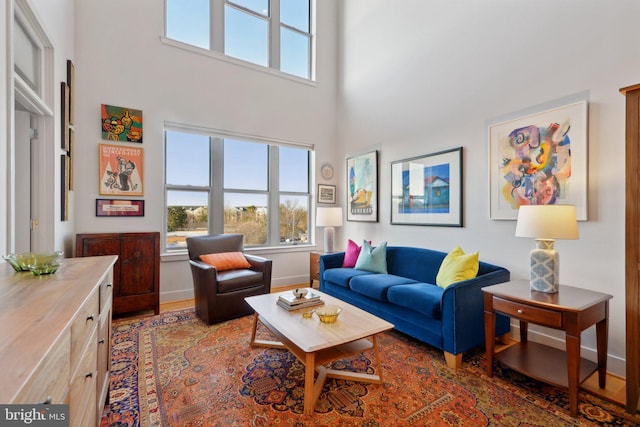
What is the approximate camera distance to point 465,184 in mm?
3145

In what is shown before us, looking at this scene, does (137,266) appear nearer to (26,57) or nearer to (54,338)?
(26,57)

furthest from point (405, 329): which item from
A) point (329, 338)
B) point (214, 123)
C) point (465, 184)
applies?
point (214, 123)

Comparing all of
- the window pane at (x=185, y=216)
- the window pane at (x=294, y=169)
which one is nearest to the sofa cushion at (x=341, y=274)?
the window pane at (x=294, y=169)

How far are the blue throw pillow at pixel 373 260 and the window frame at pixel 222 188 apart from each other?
152 centimetres

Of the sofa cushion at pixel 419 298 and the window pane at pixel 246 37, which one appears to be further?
the window pane at pixel 246 37

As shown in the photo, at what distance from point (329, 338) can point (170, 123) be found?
3462 mm

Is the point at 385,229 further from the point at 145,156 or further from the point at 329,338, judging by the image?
the point at 145,156

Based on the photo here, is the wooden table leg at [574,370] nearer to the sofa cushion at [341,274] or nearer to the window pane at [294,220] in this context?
the sofa cushion at [341,274]

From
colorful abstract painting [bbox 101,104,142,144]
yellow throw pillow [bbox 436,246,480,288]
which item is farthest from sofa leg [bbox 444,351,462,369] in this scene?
colorful abstract painting [bbox 101,104,142,144]

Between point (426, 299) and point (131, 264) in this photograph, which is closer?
point (426, 299)

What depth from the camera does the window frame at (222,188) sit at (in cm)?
396

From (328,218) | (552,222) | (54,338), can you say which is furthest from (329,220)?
(54,338)

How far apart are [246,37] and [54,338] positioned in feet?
15.9

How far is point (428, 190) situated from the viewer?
3.50 metres
